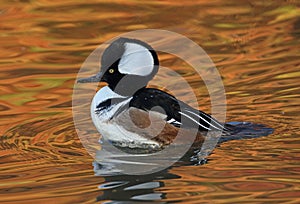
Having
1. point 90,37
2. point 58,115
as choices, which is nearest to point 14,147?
point 58,115

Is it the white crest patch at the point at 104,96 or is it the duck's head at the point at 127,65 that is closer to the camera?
the duck's head at the point at 127,65

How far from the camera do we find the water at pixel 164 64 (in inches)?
281

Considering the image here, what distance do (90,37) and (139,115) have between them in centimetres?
463

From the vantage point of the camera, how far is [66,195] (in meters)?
7.05

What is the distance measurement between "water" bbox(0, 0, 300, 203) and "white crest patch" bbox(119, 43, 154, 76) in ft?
3.06

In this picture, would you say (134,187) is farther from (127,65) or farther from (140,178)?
(127,65)

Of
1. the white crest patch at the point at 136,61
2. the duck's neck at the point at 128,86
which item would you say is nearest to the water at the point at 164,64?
the duck's neck at the point at 128,86

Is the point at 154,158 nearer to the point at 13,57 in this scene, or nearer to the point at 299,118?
the point at 299,118

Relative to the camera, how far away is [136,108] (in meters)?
8.20

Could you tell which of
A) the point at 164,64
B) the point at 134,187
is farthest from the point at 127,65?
the point at 164,64

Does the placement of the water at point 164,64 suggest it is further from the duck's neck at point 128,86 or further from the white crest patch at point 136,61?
the white crest patch at point 136,61

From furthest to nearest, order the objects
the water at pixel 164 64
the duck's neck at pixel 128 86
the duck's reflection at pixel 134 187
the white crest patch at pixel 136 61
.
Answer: the duck's neck at pixel 128 86 < the white crest patch at pixel 136 61 < the water at pixel 164 64 < the duck's reflection at pixel 134 187

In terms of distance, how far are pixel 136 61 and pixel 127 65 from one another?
11cm

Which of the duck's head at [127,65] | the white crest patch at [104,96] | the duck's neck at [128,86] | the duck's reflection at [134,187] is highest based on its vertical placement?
the duck's head at [127,65]
